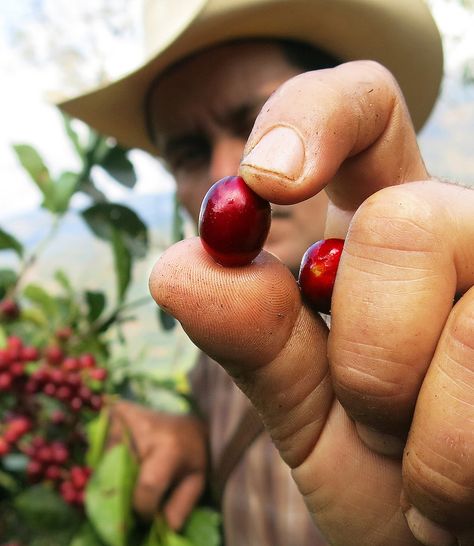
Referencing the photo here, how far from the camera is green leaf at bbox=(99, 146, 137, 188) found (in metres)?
1.29

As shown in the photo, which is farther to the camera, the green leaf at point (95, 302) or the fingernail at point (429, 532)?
the green leaf at point (95, 302)

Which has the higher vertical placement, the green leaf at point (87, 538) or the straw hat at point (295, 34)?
the straw hat at point (295, 34)

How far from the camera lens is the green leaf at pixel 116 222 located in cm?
126

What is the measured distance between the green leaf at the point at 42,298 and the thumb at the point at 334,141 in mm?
852

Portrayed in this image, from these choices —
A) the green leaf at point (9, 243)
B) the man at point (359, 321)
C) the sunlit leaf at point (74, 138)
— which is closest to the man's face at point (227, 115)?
the sunlit leaf at point (74, 138)

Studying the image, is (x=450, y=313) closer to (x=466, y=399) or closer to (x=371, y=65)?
(x=466, y=399)

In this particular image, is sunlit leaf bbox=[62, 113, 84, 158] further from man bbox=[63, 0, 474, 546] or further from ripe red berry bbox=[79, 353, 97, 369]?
man bbox=[63, 0, 474, 546]

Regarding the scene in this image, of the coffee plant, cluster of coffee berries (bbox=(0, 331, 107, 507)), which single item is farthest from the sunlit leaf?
cluster of coffee berries (bbox=(0, 331, 107, 507))

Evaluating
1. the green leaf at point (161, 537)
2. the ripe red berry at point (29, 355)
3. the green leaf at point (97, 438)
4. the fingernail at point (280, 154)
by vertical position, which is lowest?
the green leaf at point (161, 537)

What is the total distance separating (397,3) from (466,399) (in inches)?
37.8

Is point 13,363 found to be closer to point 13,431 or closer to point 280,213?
point 13,431

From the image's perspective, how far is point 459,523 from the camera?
0.38 meters

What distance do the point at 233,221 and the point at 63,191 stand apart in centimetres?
89

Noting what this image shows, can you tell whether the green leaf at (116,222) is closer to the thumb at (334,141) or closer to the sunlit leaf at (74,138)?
the sunlit leaf at (74,138)
